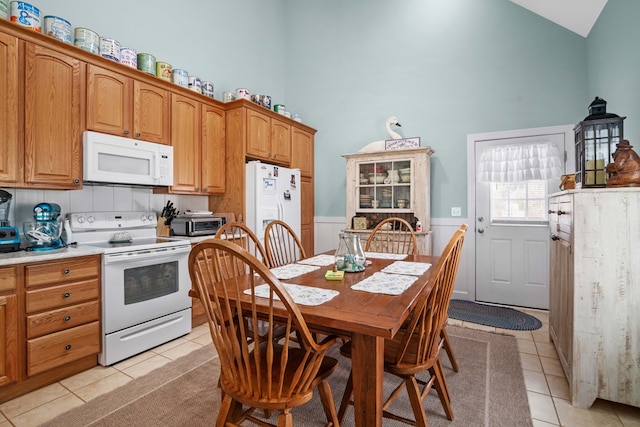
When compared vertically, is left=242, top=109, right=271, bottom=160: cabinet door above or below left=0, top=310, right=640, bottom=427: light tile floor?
above

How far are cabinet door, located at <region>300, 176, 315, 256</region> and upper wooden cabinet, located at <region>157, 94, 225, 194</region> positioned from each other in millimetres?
1250

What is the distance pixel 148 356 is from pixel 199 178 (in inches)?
67.2

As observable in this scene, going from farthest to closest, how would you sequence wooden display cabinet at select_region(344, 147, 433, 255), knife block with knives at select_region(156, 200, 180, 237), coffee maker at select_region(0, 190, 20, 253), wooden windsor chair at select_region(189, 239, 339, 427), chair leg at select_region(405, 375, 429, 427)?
wooden display cabinet at select_region(344, 147, 433, 255) → knife block with knives at select_region(156, 200, 180, 237) → coffee maker at select_region(0, 190, 20, 253) → chair leg at select_region(405, 375, 429, 427) → wooden windsor chair at select_region(189, 239, 339, 427)

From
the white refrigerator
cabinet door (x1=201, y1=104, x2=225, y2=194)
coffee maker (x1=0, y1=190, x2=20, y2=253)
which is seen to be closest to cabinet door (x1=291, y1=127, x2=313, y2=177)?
the white refrigerator

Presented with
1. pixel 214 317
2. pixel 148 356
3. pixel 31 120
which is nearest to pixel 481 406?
pixel 214 317

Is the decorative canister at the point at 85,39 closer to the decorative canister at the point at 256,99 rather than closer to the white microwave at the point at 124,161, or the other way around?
the white microwave at the point at 124,161

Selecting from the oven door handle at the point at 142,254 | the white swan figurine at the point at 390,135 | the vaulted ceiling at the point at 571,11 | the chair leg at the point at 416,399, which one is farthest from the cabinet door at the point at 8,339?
the vaulted ceiling at the point at 571,11

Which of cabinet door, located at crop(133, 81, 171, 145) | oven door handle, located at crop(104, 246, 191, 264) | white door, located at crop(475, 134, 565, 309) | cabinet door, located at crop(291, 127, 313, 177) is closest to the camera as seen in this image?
oven door handle, located at crop(104, 246, 191, 264)

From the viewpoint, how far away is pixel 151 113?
291 cm

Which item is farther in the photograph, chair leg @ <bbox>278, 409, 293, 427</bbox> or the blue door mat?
the blue door mat

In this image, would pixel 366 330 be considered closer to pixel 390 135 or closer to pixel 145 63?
pixel 145 63

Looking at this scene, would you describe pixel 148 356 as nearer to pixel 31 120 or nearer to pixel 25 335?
pixel 25 335

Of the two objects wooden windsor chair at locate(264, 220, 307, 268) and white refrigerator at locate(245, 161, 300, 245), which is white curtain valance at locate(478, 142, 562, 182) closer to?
white refrigerator at locate(245, 161, 300, 245)

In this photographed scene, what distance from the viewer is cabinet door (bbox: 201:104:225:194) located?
3400 millimetres
